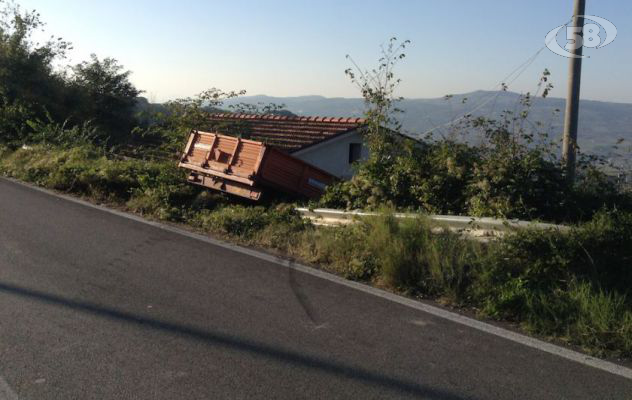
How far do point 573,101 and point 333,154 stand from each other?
16.1 m

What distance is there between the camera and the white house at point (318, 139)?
2250 centimetres

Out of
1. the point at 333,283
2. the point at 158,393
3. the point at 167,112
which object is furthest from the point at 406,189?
the point at 167,112

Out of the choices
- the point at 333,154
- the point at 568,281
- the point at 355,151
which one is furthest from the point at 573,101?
the point at 355,151

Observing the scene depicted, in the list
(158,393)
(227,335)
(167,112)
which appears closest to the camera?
(158,393)

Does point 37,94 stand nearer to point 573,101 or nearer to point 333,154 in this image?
point 333,154

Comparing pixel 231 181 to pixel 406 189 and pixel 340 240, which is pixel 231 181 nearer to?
pixel 406 189

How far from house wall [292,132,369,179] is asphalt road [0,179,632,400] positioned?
16.2 m

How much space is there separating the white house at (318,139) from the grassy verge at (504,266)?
44.3 ft

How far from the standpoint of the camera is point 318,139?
2298 cm

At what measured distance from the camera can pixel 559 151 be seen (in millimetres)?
8500

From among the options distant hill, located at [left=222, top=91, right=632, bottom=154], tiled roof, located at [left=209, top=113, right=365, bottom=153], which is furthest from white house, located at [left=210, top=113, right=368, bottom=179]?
distant hill, located at [left=222, top=91, right=632, bottom=154]

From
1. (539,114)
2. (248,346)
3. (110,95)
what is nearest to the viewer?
(248,346)

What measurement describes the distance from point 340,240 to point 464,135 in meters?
3.23

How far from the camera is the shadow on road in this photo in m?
4.00
